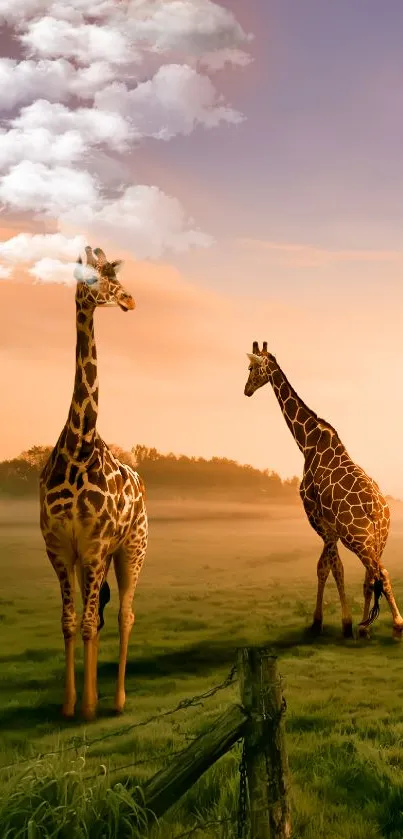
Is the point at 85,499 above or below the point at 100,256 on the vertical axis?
Result: below

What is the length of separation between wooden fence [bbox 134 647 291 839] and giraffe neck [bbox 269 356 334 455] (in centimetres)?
893

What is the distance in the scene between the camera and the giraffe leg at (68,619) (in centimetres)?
819

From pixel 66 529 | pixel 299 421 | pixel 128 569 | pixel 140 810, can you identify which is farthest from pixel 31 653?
pixel 140 810

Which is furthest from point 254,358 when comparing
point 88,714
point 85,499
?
point 88,714

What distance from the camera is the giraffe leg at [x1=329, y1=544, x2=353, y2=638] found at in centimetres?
1205

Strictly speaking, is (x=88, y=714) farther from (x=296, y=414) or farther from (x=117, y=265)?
(x=296, y=414)

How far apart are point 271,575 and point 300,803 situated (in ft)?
49.5

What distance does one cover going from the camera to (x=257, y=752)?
4.16 meters

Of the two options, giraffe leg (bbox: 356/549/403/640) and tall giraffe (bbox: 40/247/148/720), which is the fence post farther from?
giraffe leg (bbox: 356/549/403/640)

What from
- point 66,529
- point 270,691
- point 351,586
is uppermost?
point 66,529

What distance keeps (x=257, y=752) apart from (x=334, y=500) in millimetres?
8030

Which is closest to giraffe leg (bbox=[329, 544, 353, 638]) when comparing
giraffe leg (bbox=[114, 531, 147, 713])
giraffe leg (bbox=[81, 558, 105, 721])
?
giraffe leg (bbox=[114, 531, 147, 713])

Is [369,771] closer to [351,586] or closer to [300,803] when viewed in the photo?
[300,803]

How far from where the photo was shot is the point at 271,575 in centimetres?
2050
